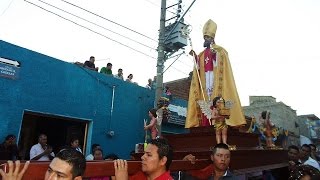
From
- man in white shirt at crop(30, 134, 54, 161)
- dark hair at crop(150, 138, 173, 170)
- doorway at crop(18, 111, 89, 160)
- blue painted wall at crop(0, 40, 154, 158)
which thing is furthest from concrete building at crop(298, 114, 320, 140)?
dark hair at crop(150, 138, 173, 170)

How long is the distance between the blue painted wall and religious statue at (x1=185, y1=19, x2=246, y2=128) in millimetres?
4559

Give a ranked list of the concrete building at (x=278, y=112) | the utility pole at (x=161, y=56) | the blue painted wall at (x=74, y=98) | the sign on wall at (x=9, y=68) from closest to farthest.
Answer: the sign on wall at (x=9, y=68), the blue painted wall at (x=74, y=98), the utility pole at (x=161, y=56), the concrete building at (x=278, y=112)

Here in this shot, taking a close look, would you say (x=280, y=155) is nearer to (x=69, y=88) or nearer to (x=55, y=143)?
(x=69, y=88)

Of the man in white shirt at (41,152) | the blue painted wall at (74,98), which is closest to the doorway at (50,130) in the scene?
the blue painted wall at (74,98)

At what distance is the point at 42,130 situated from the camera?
11.0 m

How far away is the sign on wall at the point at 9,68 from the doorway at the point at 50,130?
245cm

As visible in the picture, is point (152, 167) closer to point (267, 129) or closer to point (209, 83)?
point (209, 83)

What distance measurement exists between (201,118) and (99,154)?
273cm

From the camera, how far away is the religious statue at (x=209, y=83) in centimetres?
586

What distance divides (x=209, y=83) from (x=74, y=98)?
495 cm

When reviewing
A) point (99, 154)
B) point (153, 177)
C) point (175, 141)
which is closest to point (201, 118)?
point (175, 141)

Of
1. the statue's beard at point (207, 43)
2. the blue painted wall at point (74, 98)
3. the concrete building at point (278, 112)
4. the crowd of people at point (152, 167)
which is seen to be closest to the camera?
the crowd of people at point (152, 167)

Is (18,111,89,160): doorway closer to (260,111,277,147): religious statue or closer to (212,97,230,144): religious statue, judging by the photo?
(260,111,277,147): religious statue

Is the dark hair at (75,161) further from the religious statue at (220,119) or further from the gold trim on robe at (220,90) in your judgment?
the gold trim on robe at (220,90)
